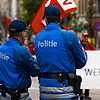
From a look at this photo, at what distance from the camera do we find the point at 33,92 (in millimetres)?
11336

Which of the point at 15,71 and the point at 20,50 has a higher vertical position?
the point at 20,50

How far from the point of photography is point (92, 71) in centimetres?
967

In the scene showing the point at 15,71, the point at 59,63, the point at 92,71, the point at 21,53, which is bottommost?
the point at 92,71

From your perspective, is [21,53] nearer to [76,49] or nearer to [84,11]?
[76,49]

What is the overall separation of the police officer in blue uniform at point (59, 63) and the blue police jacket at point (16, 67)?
0.61ft

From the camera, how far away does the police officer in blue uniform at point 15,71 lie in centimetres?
455

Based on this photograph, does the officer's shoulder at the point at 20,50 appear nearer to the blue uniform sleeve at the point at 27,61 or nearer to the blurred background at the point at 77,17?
the blue uniform sleeve at the point at 27,61

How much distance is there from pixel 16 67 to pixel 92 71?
5.32m

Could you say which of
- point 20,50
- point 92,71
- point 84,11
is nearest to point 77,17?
point 84,11

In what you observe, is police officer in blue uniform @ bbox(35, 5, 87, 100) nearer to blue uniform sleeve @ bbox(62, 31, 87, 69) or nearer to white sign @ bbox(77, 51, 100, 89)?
blue uniform sleeve @ bbox(62, 31, 87, 69)

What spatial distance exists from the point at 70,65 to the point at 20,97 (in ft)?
2.45

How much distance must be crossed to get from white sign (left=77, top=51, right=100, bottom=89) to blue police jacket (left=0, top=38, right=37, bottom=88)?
16.6 ft

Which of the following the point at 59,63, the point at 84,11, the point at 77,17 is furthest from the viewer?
the point at 84,11

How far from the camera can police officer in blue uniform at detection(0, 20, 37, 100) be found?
4547 mm
